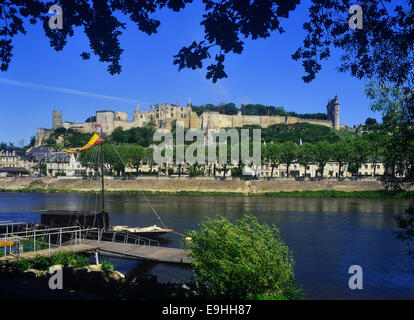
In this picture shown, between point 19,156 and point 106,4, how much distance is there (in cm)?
11724

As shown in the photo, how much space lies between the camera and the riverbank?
63.8 m

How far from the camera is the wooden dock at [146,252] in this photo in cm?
1733

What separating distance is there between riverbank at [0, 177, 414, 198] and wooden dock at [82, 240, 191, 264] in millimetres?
46604

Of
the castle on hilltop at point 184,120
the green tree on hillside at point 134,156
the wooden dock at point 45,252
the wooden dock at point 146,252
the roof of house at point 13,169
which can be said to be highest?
the castle on hilltop at point 184,120

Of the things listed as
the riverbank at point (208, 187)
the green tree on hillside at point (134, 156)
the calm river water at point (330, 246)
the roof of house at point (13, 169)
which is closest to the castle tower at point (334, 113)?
the riverbank at point (208, 187)

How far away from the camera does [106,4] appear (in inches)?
325

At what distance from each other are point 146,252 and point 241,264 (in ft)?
27.2

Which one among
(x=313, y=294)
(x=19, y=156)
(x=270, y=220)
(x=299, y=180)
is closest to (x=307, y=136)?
(x=299, y=180)

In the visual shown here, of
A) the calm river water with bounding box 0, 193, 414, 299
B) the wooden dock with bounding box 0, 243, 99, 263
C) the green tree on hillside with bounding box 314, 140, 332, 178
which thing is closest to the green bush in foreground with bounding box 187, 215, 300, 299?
the calm river water with bounding box 0, 193, 414, 299

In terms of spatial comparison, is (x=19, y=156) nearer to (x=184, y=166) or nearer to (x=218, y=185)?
(x=184, y=166)

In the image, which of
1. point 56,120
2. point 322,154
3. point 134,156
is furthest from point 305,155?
point 56,120

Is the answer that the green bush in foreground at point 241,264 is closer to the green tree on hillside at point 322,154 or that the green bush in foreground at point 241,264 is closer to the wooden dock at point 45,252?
the wooden dock at point 45,252

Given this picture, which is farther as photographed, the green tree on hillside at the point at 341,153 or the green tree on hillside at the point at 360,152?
the green tree on hillside at the point at 341,153

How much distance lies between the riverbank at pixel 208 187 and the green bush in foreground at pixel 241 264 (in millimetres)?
52048
